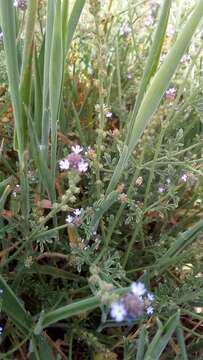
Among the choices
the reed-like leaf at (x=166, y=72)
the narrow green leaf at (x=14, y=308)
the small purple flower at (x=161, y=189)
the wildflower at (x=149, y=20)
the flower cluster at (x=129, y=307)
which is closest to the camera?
the flower cluster at (x=129, y=307)

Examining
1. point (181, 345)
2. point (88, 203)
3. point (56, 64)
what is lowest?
point (181, 345)

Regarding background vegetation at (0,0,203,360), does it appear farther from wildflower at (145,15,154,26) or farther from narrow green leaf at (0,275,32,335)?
wildflower at (145,15,154,26)

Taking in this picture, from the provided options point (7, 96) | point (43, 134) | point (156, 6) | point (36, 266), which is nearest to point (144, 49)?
point (156, 6)

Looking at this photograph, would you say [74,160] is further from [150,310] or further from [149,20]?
[149,20]

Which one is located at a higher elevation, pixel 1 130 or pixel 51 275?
pixel 1 130

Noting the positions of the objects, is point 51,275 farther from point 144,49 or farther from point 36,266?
point 144,49

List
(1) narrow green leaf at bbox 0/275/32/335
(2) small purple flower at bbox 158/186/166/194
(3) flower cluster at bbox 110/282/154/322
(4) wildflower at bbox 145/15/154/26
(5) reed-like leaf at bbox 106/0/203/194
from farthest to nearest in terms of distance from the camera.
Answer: (4) wildflower at bbox 145/15/154/26 < (2) small purple flower at bbox 158/186/166/194 < (1) narrow green leaf at bbox 0/275/32/335 < (5) reed-like leaf at bbox 106/0/203/194 < (3) flower cluster at bbox 110/282/154/322

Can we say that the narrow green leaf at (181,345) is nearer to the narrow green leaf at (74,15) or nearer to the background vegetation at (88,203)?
the background vegetation at (88,203)

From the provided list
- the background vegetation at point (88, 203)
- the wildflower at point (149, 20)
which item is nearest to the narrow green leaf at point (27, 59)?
the background vegetation at point (88, 203)

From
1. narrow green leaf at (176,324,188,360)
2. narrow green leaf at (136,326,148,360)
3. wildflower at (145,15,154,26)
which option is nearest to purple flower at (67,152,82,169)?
narrow green leaf at (136,326,148,360)

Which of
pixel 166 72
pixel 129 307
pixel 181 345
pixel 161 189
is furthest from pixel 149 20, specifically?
Result: pixel 129 307

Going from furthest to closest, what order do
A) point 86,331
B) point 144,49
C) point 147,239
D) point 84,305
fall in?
point 144,49 → point 147,239 → point 86,331 → point 84,305
